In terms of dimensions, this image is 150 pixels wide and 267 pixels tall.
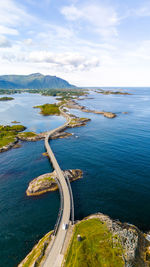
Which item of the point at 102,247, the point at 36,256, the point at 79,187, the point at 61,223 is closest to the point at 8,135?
the point at 79,187

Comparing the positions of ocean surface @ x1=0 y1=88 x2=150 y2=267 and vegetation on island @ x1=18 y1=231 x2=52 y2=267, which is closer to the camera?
vegetation on island @ x1=18 y1=231 x2=52 y2=267

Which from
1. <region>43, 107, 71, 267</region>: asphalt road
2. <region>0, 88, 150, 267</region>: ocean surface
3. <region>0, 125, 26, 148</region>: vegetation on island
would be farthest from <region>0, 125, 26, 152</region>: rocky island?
<region>43, 107, 71, 267</region>: asphalt road

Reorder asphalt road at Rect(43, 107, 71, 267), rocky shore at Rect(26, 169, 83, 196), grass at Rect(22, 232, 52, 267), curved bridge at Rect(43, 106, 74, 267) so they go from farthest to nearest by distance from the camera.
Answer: rocky shore at Rect(26, 169, 83, 196)
grass at Rect(22, 232, 52, 267)
curved bridge at Rect(43, 106, 74, 267)
asphalt road at Rect(43, 107, 71, 267)

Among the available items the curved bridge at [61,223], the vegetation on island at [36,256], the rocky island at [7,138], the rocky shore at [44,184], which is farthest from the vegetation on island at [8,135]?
the vegetation on island at [36,256]

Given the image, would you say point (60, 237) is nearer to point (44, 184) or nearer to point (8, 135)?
point (44, 184)

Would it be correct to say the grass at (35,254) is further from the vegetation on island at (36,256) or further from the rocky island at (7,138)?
the rocky island at (7,138)

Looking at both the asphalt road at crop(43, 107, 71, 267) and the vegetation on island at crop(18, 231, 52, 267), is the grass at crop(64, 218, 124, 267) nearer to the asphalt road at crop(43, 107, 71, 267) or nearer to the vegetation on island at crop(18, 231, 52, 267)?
the asphalt road at crop(43, 107, 71, 267)

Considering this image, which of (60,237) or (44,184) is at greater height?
(44,184)
